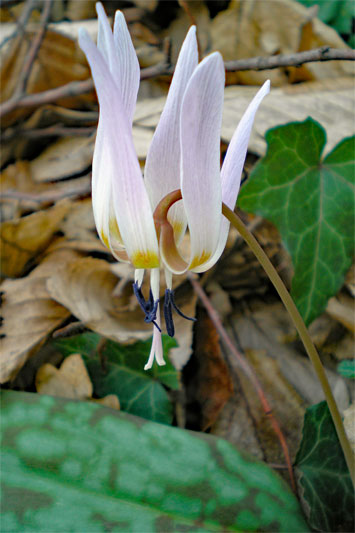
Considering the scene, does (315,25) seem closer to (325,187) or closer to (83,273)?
(325,187)

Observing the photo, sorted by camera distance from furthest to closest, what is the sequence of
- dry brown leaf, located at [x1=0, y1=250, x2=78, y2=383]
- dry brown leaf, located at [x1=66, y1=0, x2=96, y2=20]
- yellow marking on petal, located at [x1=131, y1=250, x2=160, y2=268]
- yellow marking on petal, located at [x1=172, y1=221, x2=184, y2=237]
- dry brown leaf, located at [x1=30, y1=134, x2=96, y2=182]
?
1. dry brown leaf, located at [x1=66, y1=0, x2=96, y2=20]
2. dry brown leaf, located at [x1=30, y1=134, x2=96, y2=182]
3. dry brown leaf, located at [x1=0, y1=250, x2=78, y2=383]
4. yellow marking on petal, located at [x1=172, y1=221, x2=184, y2=237]
5. yellow marking on petal, located at [x1=131, y1=250, x2=160, y2=268]

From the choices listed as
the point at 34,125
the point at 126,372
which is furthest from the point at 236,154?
the point at 34,125

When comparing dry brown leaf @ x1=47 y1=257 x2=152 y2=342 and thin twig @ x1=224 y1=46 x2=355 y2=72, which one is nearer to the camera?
thin twig @ x1=224 y1=46 x2=355 y2=72

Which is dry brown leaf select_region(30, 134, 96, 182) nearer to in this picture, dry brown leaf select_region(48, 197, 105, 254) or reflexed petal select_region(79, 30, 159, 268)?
dry brown leaf select_region(48, 197, 105, 254)

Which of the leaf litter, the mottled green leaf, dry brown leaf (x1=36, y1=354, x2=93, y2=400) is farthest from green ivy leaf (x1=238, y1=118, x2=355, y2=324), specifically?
dry brown leaf (x1=36, y1=354, x2=93, y2=400)

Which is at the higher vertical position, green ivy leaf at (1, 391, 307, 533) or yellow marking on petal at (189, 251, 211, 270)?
yellow marking on petal at (189, 251, 211, 270)

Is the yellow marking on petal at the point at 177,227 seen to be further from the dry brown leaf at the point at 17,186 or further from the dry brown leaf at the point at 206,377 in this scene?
the dry brown leaf at the point at 17,186

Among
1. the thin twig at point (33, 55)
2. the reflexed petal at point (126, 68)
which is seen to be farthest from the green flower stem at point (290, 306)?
the thin twig at point (33, 55)
